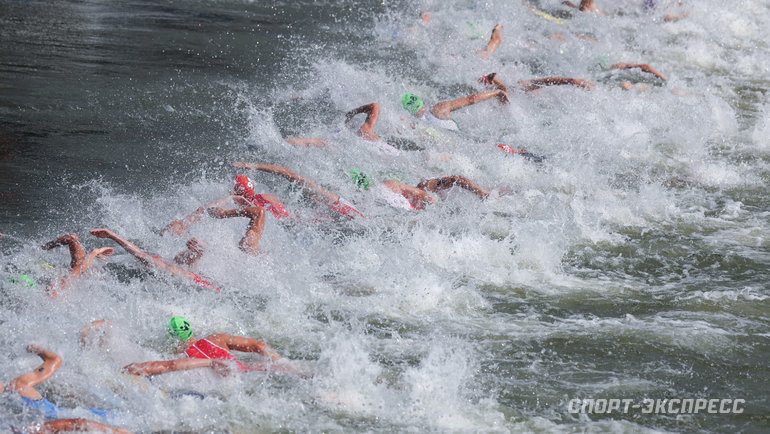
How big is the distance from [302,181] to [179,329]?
2337mm

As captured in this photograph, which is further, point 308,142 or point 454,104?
point 454,104

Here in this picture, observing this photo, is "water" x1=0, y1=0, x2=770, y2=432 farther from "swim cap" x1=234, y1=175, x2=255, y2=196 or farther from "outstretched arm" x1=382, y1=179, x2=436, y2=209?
"swim cap" x1=234, y1=175, x2=255, y2=196

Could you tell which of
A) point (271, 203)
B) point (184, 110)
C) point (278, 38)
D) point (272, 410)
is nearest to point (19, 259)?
point (271, 203)

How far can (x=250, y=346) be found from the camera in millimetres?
4488

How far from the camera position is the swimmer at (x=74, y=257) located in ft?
16.2

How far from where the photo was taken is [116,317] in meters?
4.76

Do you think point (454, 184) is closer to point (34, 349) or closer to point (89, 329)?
point (89, 329)

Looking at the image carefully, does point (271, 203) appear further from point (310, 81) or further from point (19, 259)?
point (310, 81)

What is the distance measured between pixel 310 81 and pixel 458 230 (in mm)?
3634

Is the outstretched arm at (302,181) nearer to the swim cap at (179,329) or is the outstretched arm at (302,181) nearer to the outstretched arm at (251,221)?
the outstretched arm at (251,221)

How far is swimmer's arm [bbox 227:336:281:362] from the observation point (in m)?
4.46

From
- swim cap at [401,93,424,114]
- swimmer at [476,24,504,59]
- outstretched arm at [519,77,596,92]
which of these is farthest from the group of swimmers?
swimmer at [476,24,504,59]

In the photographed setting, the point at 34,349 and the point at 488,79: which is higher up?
the point at 488,79

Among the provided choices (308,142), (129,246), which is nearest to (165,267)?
(129,246)
